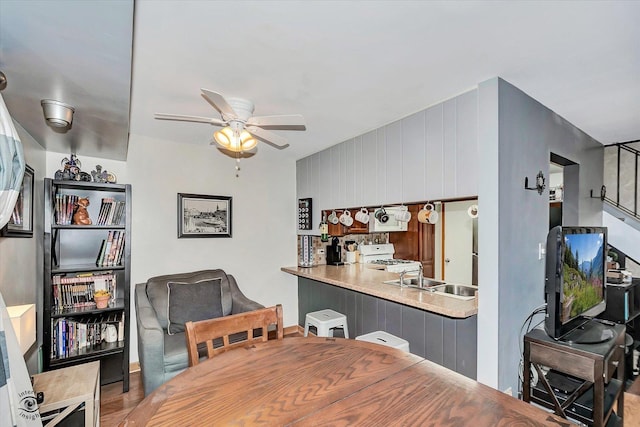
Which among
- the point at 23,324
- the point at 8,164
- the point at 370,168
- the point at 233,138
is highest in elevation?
the point at 233,138

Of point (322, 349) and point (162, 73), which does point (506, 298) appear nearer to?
point (322, 349)

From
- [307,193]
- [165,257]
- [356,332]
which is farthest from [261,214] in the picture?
[356,332]

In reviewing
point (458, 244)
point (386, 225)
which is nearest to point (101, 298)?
point (386, 225)

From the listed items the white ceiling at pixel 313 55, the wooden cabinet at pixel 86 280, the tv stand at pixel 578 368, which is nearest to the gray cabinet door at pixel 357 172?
the white ceiling at pixel 313 55

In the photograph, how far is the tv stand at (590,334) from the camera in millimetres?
1893

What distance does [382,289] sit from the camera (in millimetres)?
2584

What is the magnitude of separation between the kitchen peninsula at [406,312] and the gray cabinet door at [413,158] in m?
0.80

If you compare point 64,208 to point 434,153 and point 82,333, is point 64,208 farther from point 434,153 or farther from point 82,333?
point 434,153

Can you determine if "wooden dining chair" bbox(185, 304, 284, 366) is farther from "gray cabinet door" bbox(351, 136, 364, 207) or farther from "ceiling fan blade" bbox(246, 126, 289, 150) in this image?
"gray cabinet door" bbox(351, 136, 364, 207)

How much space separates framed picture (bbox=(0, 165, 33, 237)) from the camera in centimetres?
184

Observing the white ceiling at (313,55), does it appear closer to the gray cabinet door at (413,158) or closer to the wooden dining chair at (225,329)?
the gray cabinet door at (413,158)

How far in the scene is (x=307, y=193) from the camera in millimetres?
3953

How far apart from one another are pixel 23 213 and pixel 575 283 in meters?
3.63

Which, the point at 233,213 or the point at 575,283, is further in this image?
the point at 233,213
